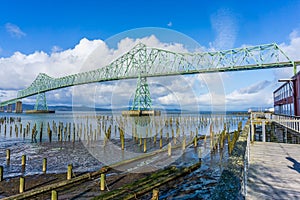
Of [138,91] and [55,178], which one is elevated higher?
[138,91]

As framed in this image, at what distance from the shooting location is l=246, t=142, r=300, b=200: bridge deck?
4812mm

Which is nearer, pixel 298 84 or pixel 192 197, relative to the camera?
pixel 192 197

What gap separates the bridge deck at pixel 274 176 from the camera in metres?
4.81

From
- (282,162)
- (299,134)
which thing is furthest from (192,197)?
(299,134)

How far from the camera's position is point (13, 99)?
360ft

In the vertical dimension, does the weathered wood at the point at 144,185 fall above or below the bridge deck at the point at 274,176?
below

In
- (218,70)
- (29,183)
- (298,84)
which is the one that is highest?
(218,70)

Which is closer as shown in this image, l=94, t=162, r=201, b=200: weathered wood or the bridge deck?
the bridge deck

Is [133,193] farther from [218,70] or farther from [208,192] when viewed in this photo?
[218,70]

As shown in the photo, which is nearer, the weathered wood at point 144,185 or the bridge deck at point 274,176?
the bridge deck at point 274,176

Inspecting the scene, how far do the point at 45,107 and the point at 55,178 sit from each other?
98.0 m

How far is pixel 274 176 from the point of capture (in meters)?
5.91

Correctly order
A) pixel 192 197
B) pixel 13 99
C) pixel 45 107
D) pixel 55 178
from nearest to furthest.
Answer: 1. pixel 192 197
2. pixel 55 178
3. pixel 45 107
4. pixel 13 99

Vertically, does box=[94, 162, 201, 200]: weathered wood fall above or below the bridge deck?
below
